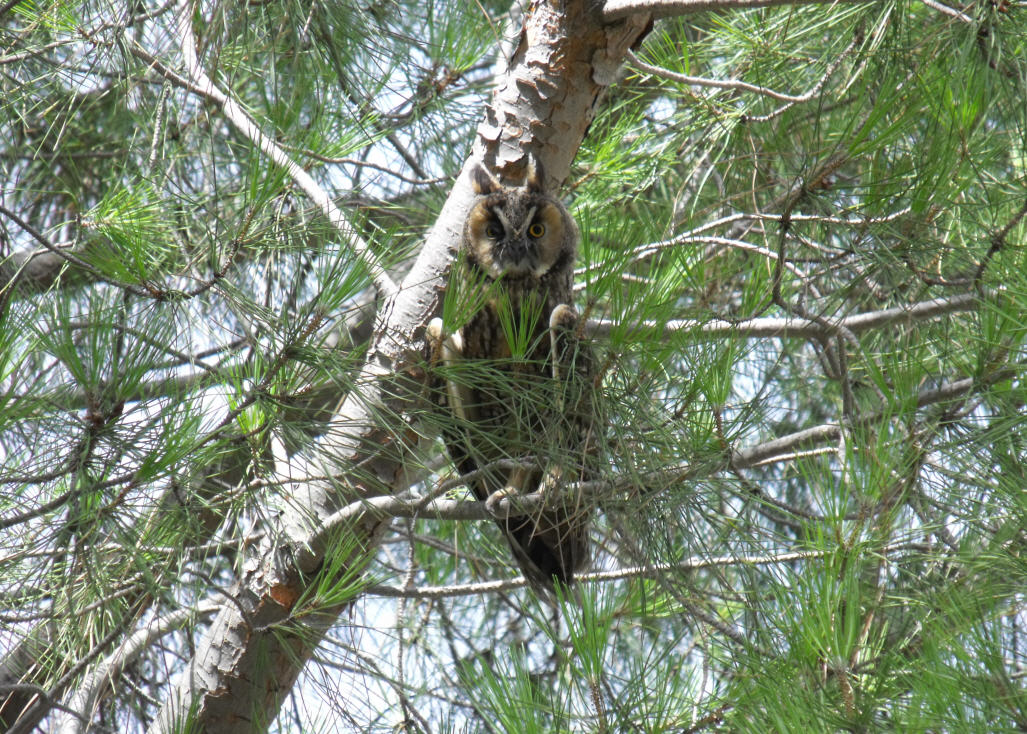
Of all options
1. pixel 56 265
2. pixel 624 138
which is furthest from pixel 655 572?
pixel 56 265

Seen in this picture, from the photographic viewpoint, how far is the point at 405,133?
7.57 feet

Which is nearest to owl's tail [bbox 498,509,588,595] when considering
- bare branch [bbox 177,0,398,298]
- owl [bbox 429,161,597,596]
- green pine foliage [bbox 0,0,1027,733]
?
owl [bbox 429,161,597,596]

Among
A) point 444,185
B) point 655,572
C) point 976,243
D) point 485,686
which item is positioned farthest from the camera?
point 444,185

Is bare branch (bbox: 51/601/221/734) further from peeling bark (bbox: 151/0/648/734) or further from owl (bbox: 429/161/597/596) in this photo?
owl (bbox: 429/161/597/596)

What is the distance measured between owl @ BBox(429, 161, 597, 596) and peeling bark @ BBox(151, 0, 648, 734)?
0.23 ft

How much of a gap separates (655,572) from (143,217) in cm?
114

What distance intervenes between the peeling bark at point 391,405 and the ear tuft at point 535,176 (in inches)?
0.7

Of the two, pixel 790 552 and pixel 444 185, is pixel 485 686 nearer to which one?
pixel 790 552

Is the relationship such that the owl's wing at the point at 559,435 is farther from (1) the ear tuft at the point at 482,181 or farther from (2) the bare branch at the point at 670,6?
(2) the bare branch at the point at 670,6

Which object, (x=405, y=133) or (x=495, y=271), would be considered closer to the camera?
(x=495, y=271)

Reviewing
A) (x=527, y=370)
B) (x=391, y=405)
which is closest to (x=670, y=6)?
(x=527, y=370)

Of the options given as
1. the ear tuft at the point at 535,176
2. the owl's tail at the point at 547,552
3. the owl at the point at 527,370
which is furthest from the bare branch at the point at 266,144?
the owl's tail at the point at 547,552

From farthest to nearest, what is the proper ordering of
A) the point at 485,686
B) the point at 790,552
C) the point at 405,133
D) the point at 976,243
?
the point at 405,133 → the point at 976,243 → the point at 790,552 → the point at 485,686

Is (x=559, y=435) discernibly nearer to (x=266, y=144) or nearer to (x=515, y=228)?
(x=515, y=228)
